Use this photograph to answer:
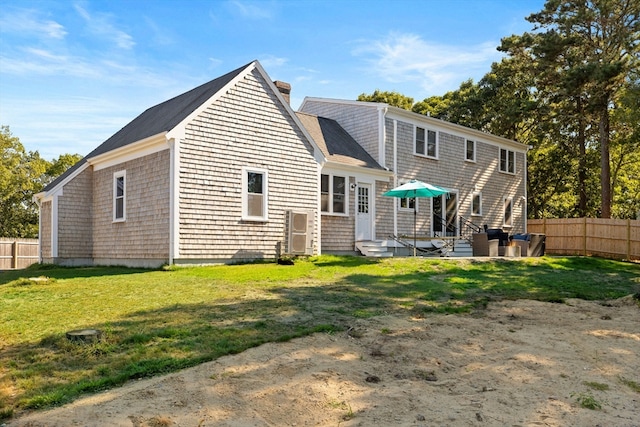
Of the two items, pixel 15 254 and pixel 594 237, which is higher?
pixel 594 237

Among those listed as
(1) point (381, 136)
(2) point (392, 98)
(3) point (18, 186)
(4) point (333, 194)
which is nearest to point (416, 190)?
(4) point (333, 194)

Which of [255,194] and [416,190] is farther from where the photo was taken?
[416,190]

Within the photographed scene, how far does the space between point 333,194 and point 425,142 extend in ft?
19.2

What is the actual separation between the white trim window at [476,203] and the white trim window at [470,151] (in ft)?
5.26

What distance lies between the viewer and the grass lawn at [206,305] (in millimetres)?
5539

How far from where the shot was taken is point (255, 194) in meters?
15.7

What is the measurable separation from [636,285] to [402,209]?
9.34 meters

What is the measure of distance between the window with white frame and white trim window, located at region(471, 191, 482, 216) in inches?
614

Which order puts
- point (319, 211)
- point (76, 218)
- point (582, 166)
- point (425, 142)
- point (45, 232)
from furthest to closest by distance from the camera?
1. point (582, 166)
2. point (425, 142)
3. point (45, 232)
4. point (76, 218)
5. point (319, 211)

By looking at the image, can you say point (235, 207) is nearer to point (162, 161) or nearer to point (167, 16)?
point (162, 161)

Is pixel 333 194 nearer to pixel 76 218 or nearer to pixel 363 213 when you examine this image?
pixel 363 213

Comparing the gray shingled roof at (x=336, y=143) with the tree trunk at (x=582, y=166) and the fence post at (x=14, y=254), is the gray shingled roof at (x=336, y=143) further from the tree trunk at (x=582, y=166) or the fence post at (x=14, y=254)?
the tree trunk at (x=582, y=166)


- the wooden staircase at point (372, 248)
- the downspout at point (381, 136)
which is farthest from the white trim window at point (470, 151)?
the wooden staircase at point (372, 248)

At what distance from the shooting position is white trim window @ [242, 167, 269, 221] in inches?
605
